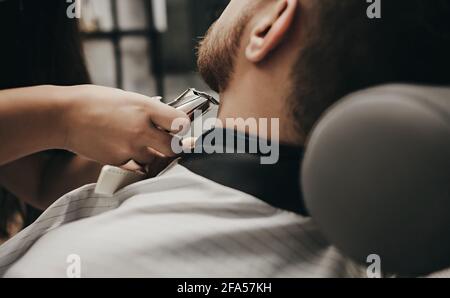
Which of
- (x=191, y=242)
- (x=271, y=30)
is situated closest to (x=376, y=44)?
(x=271, y=30)

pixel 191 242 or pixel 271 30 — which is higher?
pixel 271 30

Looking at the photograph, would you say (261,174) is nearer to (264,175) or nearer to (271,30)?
(264,175)

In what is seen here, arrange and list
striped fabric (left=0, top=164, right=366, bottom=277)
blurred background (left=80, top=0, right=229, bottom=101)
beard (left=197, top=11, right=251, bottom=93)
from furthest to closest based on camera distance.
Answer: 1. blurred background (left=80, top=0, right=229, bottom=101)
2. beard (left=197, top=11, right=251, bottom=93)
3. striped fabric (left=0, top=164, right=366, bottom=277)

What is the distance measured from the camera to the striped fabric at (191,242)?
1.94ft

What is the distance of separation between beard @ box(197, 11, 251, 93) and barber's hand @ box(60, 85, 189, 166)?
100 millimetres

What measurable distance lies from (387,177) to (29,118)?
2.01ft

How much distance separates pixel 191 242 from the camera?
2.00 feet

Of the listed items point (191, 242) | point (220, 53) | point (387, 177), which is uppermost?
point (220, 53)

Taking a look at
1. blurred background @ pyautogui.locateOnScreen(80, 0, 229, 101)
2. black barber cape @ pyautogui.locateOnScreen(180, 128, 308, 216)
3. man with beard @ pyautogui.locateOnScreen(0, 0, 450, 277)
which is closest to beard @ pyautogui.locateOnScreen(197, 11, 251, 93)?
man with beard @ pyautogui.locateOnScreen(0, 0, 450, 277)

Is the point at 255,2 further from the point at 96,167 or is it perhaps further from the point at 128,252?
the point at 96,167

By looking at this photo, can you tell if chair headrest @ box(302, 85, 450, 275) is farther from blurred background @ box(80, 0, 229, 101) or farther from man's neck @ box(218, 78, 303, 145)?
blurred background @ box(80, 0, 229, 101)

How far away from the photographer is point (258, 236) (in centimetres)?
63

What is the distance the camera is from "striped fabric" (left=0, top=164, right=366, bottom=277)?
59 centimetres
